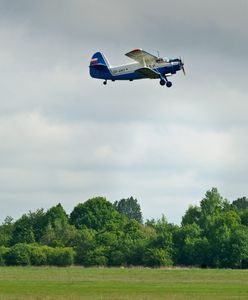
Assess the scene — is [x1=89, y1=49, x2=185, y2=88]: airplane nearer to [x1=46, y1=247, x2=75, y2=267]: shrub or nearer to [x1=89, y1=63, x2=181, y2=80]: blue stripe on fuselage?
[x1=89, y1=63, x2=181, y2=80]: blue stripe on fuselage

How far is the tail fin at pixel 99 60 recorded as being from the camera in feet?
301

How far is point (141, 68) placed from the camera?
271ft

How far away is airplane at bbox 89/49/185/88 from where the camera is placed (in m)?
83.5

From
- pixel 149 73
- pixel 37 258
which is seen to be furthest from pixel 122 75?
pixel 37 258

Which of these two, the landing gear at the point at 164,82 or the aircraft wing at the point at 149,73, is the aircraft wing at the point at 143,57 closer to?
the aircraft wing at the point at 149,73

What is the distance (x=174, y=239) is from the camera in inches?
4946

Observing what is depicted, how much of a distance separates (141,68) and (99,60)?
471 inches

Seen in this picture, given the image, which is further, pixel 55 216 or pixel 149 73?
pixel 55 216

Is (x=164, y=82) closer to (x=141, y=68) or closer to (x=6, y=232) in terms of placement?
(x=141, y=68)

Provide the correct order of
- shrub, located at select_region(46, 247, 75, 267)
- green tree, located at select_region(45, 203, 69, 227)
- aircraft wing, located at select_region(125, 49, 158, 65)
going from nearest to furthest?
aircraft wing, located at select_region(125, 49, 158, 65) → shrub, located at select_region(46, 247, 75, 267) → green tree, located at select_region(45, 203, 69, 227)

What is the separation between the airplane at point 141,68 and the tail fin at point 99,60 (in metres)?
1.59

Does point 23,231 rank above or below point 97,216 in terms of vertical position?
below

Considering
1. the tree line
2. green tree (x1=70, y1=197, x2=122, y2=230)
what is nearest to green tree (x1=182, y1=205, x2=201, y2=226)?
the tree line

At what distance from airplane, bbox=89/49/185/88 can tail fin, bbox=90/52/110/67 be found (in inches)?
62.5
